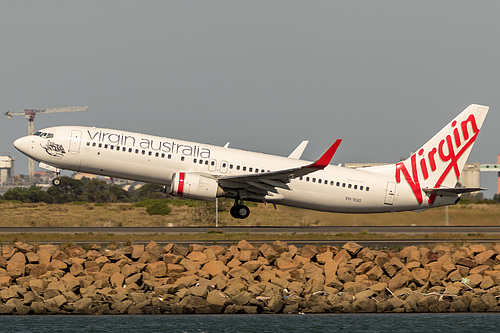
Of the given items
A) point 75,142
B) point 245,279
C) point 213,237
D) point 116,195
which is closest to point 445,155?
point 213,237

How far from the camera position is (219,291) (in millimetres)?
27922

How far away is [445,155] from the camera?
160ft

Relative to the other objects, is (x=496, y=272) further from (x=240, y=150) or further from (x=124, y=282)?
(x=240, y=150)

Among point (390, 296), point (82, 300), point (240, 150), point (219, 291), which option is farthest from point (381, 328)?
point (240, 150)

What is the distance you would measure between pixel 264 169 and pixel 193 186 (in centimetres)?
460

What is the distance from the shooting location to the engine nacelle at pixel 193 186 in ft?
145

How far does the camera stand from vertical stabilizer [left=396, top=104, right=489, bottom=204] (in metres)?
48.4

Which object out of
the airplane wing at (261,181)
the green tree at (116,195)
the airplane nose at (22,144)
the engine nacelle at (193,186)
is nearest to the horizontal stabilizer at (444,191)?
the airplane wing at (261,181)

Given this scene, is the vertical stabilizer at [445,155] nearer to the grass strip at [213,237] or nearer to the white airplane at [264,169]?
the white airplane at [264,169]

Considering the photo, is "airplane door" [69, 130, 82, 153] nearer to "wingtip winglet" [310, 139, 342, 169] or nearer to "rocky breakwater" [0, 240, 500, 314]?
Answer: "rocky breakwater" [0, 240, 500, 314]

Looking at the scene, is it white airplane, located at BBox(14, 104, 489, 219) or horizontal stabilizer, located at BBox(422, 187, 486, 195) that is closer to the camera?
white airplane, located at BBox(14, 104, 489, 219)

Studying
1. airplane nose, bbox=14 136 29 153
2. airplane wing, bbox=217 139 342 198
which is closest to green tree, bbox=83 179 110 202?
A: airplane nose, bbox=14 136 29 153

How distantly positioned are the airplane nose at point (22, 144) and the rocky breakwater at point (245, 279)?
13.7 metres

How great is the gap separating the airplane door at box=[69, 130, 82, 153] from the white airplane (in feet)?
0.18
